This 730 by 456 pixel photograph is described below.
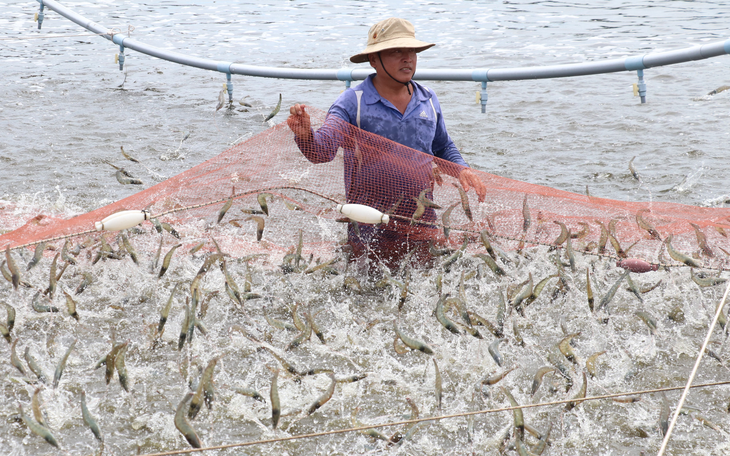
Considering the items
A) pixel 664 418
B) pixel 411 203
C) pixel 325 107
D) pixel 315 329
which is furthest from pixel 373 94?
pixel 325 107

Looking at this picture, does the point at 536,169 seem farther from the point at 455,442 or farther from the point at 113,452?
the point at 113,452

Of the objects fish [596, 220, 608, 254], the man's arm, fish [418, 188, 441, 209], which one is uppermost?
the man's arm

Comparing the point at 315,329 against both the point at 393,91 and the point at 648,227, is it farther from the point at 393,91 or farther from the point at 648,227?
the point at 648,227

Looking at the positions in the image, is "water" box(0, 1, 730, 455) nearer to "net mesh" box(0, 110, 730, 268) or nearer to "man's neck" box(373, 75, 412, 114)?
"net mesh" box(0, 110, 730, 268)

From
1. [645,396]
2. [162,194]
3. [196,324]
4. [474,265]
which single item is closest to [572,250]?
[474,265]

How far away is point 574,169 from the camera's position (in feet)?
24.8

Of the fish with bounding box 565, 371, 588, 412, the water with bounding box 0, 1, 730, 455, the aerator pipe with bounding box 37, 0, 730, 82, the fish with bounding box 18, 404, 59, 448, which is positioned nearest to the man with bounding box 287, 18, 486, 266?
the water with bounding box 0, 1, 730, 455

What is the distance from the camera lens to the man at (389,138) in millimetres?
4219

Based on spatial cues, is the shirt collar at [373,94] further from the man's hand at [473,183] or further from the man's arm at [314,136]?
the man's hand at [473,183]

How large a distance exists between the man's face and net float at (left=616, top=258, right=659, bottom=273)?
5.73 ft

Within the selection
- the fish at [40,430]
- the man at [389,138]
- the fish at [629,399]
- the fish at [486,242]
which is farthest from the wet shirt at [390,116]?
the fish at [40,430]

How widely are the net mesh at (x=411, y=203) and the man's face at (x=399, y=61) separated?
0.43 m

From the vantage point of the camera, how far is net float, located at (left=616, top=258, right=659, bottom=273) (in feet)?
12.9

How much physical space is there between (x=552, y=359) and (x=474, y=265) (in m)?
1.22
